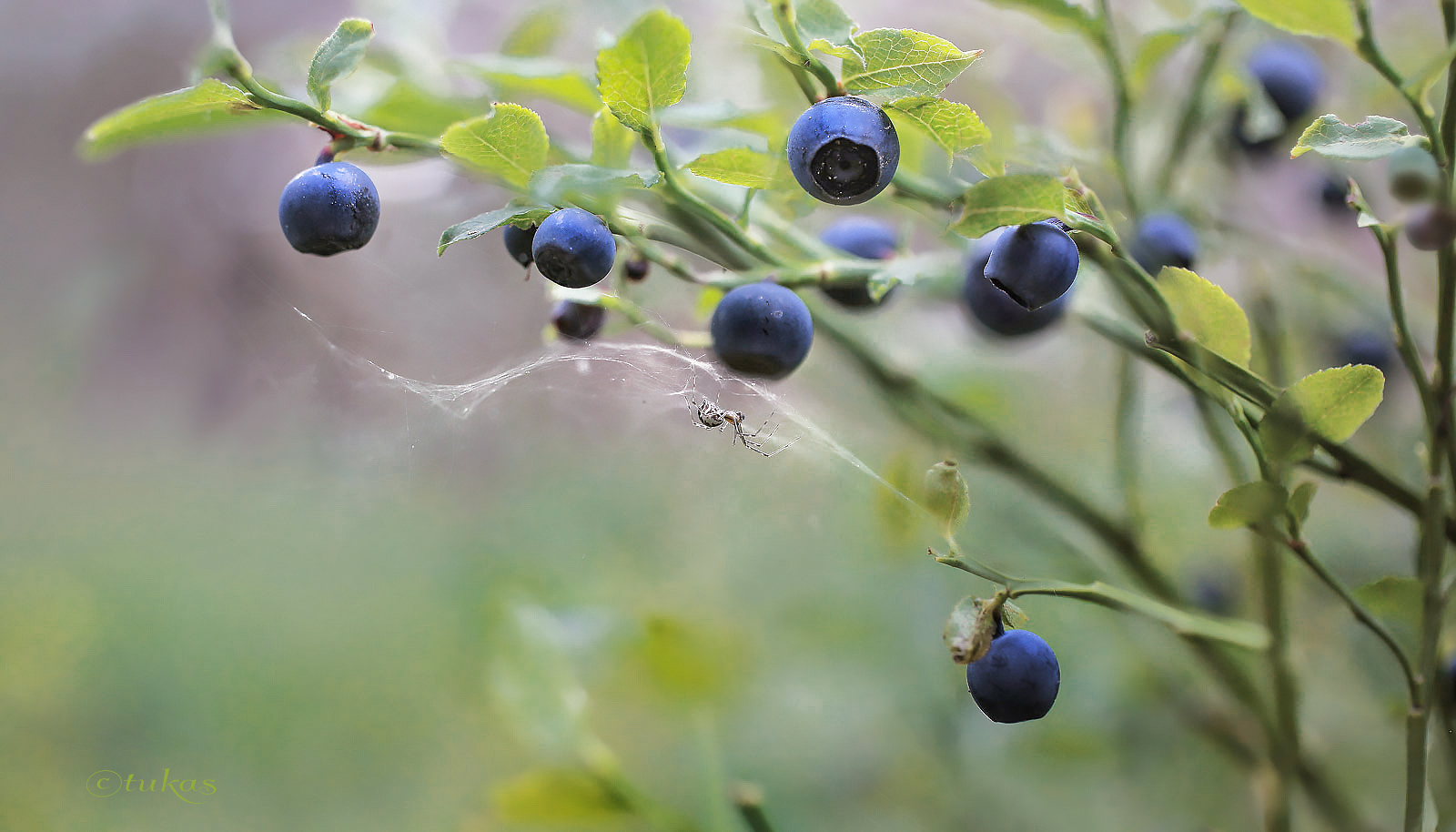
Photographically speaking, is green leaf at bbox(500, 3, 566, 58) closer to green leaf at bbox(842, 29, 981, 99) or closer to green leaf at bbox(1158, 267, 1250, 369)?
green leaf at bbox(842, 29, 981, 99)

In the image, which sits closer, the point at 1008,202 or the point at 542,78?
the point at 1008,202

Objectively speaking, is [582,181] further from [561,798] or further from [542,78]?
[561,798]

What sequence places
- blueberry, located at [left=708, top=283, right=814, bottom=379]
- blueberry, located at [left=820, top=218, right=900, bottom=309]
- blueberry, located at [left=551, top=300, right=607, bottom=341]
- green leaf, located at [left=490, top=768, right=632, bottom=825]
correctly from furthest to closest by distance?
1. green leaf, located at [left=490, top=768, right=632, bottom=825]
2. blueberry, located at [left=820, top=218, right=900, bottom=309]
3. blueberry, located at [left=551, top=300, right=607, bottom=341]
4. blueberry, located at [left=708, top=283, right=814, bottom=379]

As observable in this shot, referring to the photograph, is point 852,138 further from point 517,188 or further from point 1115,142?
point 1115,142

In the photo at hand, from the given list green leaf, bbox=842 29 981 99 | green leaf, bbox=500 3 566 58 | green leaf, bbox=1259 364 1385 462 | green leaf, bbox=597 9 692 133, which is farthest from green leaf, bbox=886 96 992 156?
green leaf, bbox=500 3 566 58

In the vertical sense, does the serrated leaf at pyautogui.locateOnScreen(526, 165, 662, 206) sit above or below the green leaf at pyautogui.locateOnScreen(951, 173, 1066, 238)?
below

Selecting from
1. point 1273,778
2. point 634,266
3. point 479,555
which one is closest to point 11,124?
point 479,555

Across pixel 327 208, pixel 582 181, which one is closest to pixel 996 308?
pixel 582 181
